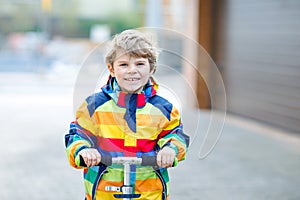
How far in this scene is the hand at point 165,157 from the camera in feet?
8.75

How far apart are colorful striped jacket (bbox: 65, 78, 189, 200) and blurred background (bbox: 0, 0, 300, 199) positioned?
6.0 inches

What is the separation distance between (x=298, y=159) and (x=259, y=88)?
10.8 feet

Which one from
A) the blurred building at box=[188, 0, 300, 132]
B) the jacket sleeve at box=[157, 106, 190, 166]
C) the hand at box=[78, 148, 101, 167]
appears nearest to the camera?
the hand at box=[78, 148, 101, 167]

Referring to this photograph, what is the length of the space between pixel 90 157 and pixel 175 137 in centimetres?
40

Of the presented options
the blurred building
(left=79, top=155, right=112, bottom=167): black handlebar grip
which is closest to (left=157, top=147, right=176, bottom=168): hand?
(left=79, top=155, right=112, bottom=167): black handlebar grip

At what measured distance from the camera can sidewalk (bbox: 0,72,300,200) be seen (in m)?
5.74

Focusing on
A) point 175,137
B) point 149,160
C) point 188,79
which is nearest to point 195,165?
point 188,79

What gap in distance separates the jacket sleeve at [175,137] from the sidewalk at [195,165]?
106 mm

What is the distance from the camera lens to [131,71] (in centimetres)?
272

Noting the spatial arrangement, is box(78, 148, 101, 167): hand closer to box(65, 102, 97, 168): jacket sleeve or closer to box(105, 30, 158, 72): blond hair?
box(65, 102, 97, 168): jacket sleeve

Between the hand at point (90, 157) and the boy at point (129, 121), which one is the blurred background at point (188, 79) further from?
the hand at point (90, 157)

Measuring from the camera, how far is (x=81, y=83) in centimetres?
276

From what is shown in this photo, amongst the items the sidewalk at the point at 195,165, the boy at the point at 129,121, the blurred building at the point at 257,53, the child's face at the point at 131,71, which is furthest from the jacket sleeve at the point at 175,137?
the blurred building at the point at 257,53

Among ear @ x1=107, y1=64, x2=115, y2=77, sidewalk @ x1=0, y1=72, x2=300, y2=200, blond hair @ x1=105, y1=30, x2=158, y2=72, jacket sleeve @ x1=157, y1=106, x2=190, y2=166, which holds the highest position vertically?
blond hair @ x1=105, y1=30, x2=158, y2=72
